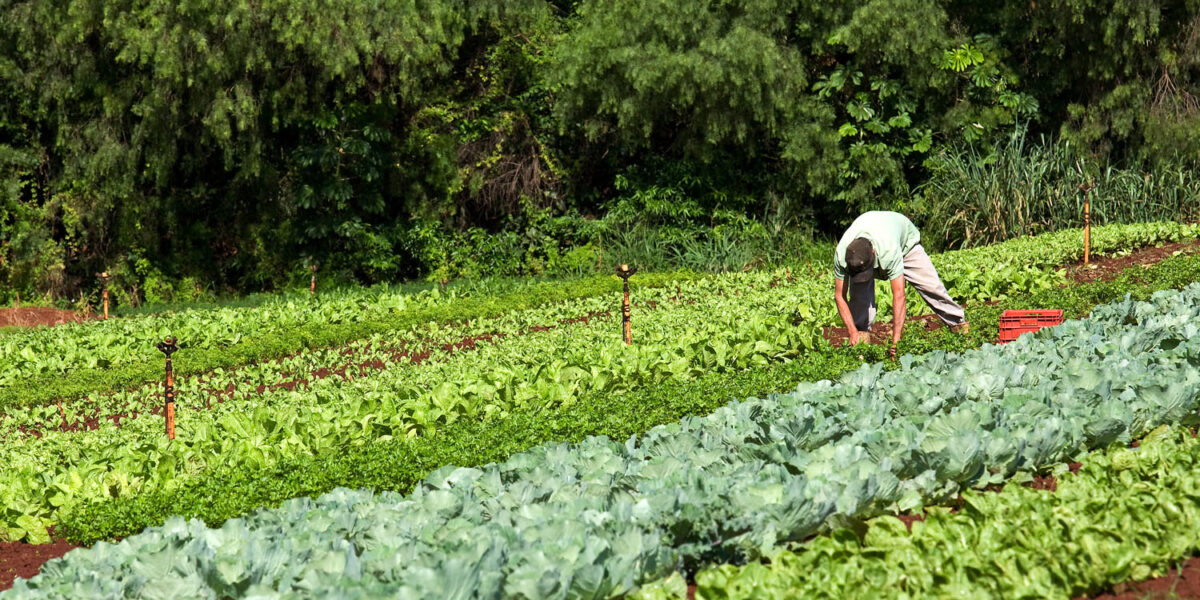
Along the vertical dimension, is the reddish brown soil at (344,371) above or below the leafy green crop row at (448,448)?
below

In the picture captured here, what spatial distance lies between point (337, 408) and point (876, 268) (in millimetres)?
4086

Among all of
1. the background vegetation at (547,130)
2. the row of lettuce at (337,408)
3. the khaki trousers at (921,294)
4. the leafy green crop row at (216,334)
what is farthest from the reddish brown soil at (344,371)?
the background vegetation at (547,130)

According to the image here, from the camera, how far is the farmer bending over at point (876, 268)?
27.9 feet

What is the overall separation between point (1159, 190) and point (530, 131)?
33.6ft

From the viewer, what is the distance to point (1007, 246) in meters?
14.8

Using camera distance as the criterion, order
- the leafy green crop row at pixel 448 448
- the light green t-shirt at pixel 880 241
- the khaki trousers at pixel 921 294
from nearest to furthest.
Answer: the leafy green crop row at pixel 448 448 < the light green t-shirt at pixel 880 241 < the khaki trousers at pixel 921 294

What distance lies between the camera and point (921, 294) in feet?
30.7

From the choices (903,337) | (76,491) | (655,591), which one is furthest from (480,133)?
(655,591)

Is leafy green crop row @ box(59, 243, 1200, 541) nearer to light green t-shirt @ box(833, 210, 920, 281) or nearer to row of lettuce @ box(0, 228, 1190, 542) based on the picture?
row of lettuce @ box(0, 228, 1190, 542)

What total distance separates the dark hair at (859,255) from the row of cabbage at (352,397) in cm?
96

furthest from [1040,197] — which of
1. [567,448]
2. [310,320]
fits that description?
[567,448]

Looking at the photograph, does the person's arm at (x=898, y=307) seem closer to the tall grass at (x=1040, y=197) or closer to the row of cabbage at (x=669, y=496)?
the row of cabbage at (x=669, y=496)

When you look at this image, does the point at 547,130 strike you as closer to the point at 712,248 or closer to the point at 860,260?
the point at 712,248

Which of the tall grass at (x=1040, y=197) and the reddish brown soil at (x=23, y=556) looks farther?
the tall grass at (x=1040, y=197)
